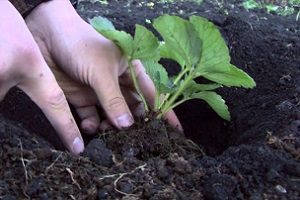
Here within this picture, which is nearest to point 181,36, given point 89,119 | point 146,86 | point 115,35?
point 115,35

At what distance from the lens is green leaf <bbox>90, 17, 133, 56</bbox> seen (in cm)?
130

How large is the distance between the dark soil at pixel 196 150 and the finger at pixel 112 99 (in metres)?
0.04

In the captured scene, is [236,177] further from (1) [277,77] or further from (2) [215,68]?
(1) [277,77]

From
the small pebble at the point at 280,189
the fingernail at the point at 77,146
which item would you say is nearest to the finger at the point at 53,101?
the fingernail at the point at 77,146

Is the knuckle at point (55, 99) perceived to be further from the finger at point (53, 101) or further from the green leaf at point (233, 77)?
the green leaf at point (233, 77)

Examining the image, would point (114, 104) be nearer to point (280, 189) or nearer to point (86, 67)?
point (86, 67)

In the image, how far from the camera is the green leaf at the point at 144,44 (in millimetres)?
1300

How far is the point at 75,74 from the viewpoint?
A: 60.4 inches

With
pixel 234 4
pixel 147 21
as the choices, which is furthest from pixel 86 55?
pixel 234 4

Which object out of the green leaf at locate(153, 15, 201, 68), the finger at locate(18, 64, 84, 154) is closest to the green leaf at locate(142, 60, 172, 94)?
the green leaf at locate(153, 15, 201, 68)

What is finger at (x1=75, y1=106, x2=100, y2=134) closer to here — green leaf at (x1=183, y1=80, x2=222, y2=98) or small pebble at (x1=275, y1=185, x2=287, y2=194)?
green leaf at (x1=183, y1=80, x2=222, y2=98)

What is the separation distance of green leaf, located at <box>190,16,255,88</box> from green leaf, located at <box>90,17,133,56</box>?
184 mm

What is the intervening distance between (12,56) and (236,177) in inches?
23.4

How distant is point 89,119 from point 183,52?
1.57 ft
